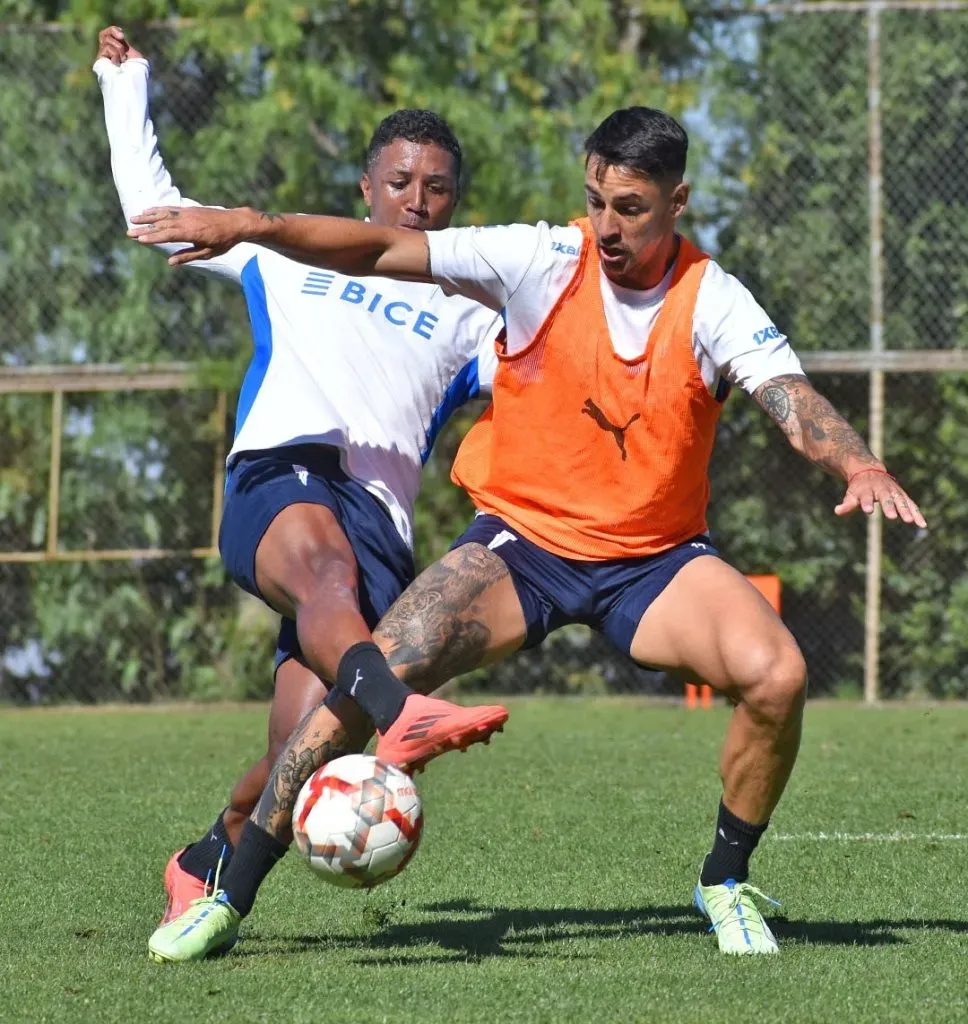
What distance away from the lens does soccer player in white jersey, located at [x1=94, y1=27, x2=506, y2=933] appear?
5160 millimetres

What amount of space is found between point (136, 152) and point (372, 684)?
220 cm

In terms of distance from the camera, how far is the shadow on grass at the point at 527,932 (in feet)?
16.3

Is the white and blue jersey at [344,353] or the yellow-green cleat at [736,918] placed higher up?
the white and blue jersey at [344,353]

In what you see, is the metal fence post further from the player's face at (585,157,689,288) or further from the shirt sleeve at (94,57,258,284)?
the player's face at (585,157,689,288)

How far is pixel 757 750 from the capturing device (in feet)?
16.6

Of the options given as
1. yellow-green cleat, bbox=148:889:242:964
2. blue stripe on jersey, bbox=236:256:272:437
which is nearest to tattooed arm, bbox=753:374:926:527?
blue stripe on jersey, bbox=236:256:272:437

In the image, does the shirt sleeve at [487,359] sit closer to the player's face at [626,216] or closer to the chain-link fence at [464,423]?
the player's face at [626,216]


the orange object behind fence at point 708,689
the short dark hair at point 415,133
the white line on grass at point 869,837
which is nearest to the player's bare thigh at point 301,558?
the short dark hair at point 415,133

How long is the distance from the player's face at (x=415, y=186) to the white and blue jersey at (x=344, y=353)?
0.26 m

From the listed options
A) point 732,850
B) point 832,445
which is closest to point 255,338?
point 832,445

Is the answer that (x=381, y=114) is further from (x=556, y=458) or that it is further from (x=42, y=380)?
(x=556, y=458)

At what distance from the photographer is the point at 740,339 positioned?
507cm

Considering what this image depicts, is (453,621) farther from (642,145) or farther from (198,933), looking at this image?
(642,145)

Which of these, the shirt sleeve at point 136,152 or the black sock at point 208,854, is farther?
the shirt sleeve at point 136,152
